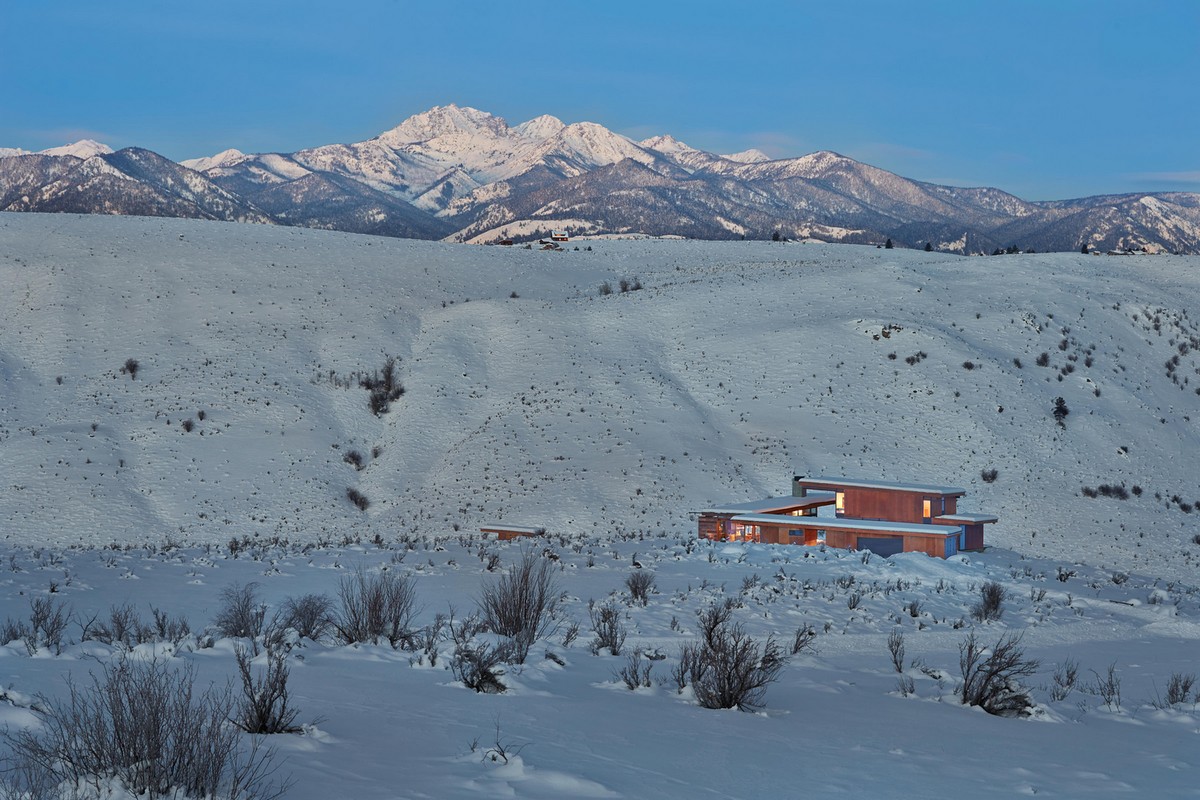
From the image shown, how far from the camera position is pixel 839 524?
38.1 meters

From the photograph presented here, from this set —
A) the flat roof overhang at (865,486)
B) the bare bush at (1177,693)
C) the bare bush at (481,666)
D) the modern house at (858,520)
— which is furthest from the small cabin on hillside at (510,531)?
the bare bush at (1177,693)

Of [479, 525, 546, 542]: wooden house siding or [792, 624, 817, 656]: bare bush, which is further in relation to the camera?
[479, 525, 546, 542]: wooden house siding

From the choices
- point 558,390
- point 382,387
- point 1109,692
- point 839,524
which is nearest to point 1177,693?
point 1109,692

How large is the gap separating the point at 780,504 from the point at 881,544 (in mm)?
4209

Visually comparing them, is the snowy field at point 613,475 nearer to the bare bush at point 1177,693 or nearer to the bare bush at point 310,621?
the bare bush at point 1177,693

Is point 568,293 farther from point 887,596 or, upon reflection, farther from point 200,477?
point 887,596

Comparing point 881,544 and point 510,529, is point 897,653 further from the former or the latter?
point 510,529

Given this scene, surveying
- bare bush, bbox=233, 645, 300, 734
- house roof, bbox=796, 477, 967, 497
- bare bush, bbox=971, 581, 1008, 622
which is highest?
bare bush, bbox=233, 645, 300, 734

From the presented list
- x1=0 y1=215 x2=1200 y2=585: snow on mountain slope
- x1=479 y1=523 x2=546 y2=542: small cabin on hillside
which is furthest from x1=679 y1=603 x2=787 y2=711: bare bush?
x1=0 y1=215 x2=1200 y2=585: snow on mountain slope

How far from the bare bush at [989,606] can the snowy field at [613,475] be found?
344mm

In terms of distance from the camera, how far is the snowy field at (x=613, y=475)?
10.2 meters

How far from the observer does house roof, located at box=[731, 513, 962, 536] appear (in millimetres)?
37000

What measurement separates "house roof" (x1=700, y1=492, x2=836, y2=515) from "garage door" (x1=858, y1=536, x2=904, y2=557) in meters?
2.99

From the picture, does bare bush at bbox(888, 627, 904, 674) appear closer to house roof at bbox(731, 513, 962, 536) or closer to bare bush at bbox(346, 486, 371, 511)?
house roof at bbox(731, 513, 962, 536)
